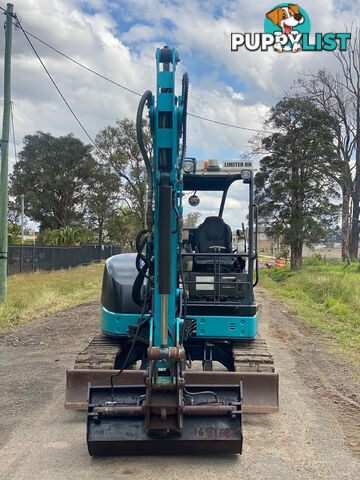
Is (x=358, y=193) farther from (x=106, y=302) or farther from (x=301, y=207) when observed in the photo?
(x=106, y=302)

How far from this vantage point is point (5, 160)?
14.3 metres

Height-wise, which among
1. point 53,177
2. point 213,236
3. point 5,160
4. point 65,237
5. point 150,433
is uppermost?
point 53,177

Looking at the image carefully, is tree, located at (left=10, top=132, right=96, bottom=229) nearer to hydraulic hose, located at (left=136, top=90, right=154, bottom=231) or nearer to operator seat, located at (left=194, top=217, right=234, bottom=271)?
operator seat, located at (left=194, top=217, right=234, bottom=271)

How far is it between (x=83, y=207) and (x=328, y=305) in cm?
3704

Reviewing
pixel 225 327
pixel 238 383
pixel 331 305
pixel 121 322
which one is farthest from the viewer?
pixel 331 305

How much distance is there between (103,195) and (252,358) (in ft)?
141

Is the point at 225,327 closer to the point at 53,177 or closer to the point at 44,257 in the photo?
the point at 44,257

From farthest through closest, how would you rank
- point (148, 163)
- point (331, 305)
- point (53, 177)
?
1. point (53, 177)
2. point (331, 305)
3. point (148, 163)

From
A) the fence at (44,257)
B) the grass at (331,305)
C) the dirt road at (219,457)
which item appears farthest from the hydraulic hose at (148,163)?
the fence at (44,257)

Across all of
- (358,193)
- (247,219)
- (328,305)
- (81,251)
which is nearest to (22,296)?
(328,305)

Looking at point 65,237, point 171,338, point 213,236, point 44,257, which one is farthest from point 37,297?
point 65,237

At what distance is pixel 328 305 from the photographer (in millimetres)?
16359

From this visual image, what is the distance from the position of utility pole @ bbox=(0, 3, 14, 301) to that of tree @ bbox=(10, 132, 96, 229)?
34.4 metres

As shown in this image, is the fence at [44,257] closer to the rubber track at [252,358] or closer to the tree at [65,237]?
the tree at [65,237]
